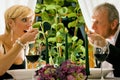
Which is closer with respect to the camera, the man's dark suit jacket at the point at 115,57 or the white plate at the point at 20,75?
the white plate at the point at 20,75

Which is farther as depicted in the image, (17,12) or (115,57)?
(17,12)

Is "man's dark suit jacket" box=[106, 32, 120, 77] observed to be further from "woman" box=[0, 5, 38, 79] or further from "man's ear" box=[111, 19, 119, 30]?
"woman" box=[0, 5, 38, 79]

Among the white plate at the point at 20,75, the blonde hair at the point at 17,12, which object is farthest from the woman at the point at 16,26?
the white plate at the point at 20,75

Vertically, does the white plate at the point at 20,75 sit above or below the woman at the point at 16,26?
below

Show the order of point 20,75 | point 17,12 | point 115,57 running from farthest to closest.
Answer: point 17,12 < point 115,57 < point 20,75

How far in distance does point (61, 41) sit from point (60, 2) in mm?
485

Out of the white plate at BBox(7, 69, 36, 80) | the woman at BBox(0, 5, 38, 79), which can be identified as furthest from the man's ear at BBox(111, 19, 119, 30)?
the white plate at BBox(7, 69, 36, 80)

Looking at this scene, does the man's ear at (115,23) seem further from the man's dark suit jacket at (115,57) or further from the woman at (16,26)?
the woman at (16,26)

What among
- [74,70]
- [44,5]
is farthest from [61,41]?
[74,70]

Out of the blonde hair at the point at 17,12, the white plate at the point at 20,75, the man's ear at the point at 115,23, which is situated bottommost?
the white plate at the point at 20,75

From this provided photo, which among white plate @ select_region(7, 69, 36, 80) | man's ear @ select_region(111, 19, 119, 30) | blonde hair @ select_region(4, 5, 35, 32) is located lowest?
white plate @ select_region(7, 69, 36, 80)

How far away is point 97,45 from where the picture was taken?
1718mm

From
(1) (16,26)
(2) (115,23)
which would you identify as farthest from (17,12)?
(2) (115,23)

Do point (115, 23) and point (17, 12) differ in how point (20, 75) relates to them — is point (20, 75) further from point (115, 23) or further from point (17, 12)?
point (115, 23)
